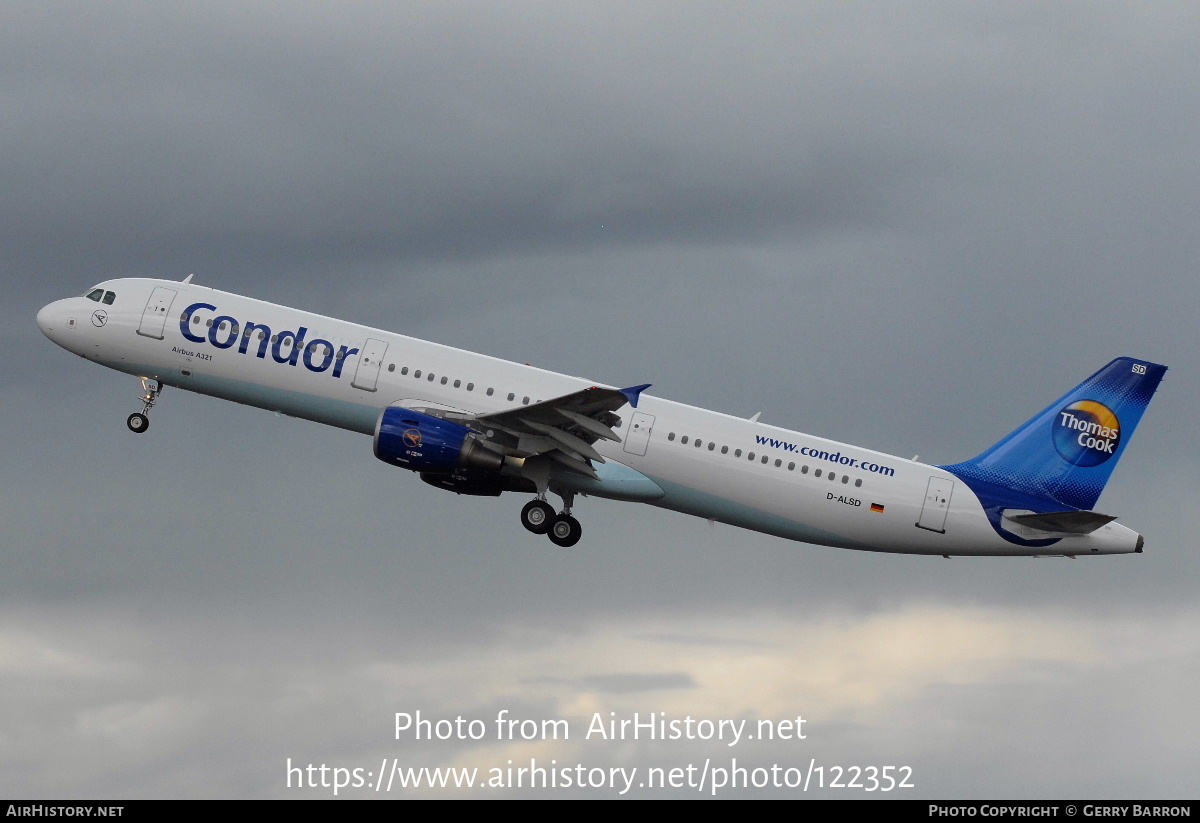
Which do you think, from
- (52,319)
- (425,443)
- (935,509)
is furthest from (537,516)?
(52,319)

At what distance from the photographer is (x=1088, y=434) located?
177 feet

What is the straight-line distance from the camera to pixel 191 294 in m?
53.3

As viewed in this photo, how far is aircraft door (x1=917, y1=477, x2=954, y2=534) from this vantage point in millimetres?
52469

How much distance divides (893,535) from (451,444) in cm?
1600

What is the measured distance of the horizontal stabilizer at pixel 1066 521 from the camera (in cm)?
5081

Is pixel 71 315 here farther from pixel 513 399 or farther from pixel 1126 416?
pixel 1126 416

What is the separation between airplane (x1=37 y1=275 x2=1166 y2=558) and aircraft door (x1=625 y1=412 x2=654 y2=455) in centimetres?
6

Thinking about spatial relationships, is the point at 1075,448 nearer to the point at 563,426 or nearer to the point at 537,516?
the point at 563,426

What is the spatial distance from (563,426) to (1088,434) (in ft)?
63.5

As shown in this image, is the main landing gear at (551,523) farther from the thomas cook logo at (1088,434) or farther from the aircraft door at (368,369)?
the thomas cook logo at (1088,434)

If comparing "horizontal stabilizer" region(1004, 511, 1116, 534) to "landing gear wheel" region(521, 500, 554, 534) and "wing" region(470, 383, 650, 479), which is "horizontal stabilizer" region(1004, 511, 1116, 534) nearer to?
"wing" region(470, 383, 650, 479)

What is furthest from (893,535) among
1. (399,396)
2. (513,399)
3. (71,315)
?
(71,315)

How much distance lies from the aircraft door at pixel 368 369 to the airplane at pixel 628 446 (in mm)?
49

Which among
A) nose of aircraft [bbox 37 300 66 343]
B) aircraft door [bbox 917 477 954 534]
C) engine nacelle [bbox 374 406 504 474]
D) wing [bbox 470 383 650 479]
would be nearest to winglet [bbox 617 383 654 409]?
wing [bbox 470 383 650 479]
